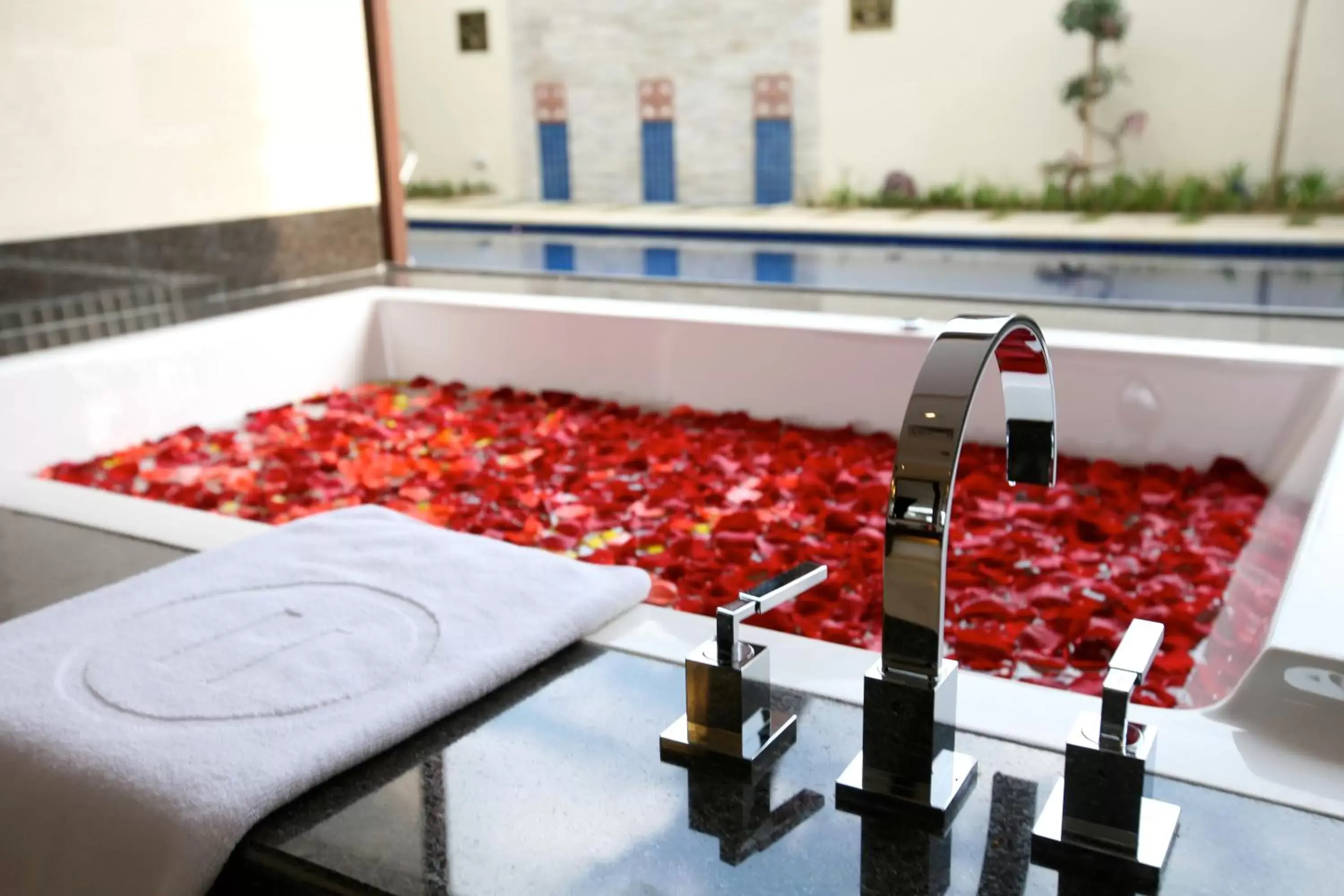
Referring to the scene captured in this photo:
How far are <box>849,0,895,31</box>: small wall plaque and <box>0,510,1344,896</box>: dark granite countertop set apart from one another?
2950 millimetres

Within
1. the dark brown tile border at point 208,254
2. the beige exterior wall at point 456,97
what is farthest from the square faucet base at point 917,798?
the beige exterior wall at point 456,97

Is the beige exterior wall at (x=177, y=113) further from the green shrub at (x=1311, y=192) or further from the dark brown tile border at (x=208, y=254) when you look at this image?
the green shrub at (x=1311, y=192)

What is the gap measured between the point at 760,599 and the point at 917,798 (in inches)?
7.3

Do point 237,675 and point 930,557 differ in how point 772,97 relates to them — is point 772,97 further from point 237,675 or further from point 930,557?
point 930,557

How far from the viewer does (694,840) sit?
2.86 feet

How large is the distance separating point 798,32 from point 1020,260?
1.08 meters

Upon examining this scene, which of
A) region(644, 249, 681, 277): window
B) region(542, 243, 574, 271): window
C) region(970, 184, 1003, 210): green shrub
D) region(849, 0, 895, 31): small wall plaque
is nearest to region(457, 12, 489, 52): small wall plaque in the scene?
region(542, 243, 574, 271): window

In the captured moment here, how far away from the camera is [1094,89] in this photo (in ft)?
11.5

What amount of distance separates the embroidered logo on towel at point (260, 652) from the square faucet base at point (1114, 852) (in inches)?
22.2

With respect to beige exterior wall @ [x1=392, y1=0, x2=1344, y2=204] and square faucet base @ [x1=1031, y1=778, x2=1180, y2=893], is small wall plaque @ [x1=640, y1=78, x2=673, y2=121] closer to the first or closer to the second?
beige exterior wall @ [x1=392, y1=0, x2=1344, y2=204]

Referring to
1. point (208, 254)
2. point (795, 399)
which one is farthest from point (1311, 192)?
point (208, 254)

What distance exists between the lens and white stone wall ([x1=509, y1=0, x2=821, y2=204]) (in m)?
4.25

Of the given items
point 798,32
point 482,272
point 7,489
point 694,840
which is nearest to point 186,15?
point 482,272

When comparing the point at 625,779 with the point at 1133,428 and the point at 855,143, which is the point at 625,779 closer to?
the point at 1133,428
